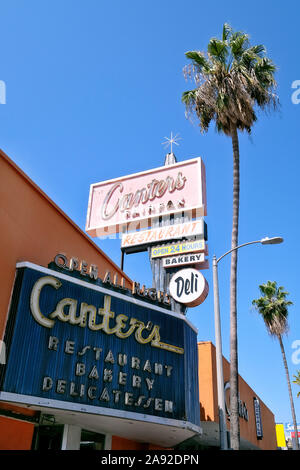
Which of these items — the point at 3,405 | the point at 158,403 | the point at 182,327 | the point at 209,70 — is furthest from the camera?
the point at 209,70

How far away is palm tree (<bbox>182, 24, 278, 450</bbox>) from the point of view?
20.5 m

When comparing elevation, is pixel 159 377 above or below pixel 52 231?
below

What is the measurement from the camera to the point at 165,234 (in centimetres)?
2291

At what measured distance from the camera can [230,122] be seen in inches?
839

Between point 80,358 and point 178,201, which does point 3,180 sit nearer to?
point 80,358

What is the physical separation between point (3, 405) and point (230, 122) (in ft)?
52.0

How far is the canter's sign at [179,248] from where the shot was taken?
21.6 metres

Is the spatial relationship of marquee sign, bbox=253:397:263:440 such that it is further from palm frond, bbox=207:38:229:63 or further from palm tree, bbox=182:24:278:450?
palm frond, bbox=207:38:229:63

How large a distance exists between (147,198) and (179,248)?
4.07 metres

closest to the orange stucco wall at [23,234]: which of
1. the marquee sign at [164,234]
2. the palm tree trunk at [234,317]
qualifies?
the marquee sign at [164,234]

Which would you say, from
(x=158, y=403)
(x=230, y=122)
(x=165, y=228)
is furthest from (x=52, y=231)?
(x=230, y=122)

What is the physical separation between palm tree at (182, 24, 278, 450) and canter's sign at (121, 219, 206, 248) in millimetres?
2379

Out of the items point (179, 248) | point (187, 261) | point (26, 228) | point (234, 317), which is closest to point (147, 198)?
point (179, 248)

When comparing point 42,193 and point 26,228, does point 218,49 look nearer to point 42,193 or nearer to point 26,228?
point 42,193
